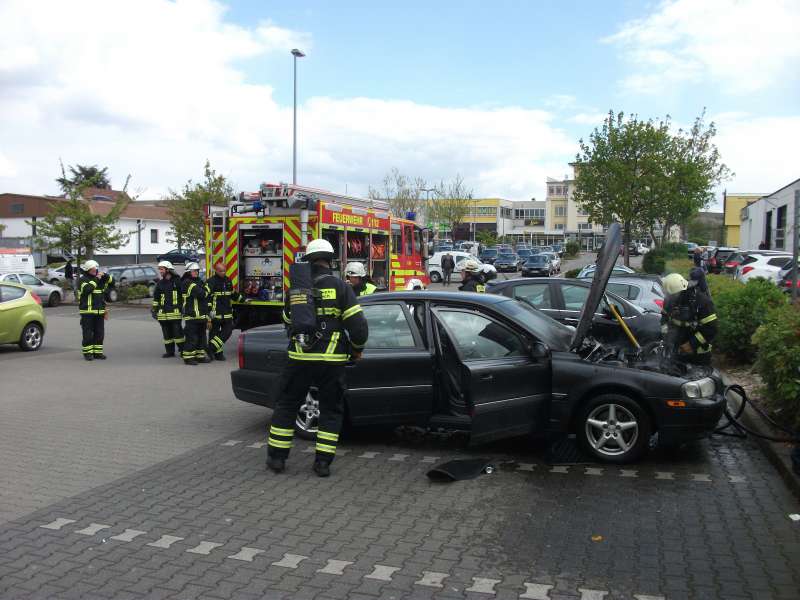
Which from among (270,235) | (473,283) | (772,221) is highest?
(772,221)

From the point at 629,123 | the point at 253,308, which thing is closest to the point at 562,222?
the point at 629,123

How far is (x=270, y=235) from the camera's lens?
13461mm

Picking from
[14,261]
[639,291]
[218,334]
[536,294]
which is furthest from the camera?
[14,261]

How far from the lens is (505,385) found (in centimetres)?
602

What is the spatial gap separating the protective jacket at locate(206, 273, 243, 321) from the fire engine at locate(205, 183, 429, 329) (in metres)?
0.37

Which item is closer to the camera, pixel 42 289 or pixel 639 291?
pixel 639 291

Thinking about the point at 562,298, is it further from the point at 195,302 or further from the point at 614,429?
the point at 195,302

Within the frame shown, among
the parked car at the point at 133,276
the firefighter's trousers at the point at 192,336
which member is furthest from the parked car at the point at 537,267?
the firefighter's trousers at the point at 192,336

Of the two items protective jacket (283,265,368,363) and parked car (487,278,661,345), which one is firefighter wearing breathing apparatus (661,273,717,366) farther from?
protective jacket (283,265,368,363)

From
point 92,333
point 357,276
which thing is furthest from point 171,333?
point 357,276

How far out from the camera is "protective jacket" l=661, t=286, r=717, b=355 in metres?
7.61

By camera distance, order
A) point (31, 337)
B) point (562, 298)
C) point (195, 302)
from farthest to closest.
A: point (31, 337)
point (195, 302)
point (562, 298)

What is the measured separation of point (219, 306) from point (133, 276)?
58.0 feet

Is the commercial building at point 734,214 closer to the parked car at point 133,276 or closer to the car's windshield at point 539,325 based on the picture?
Answer: the parked car at point 133,276
